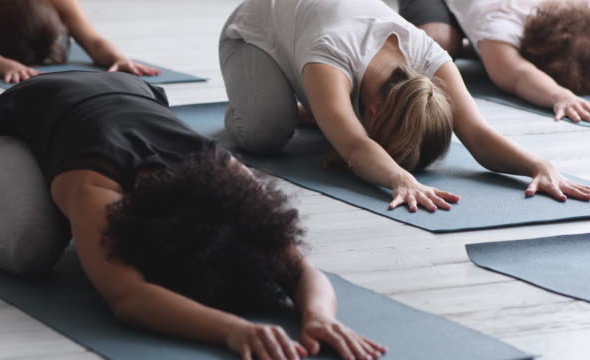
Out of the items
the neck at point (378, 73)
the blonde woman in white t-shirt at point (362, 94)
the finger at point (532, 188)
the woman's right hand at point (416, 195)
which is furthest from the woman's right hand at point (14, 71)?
the finger at point (532, 188)

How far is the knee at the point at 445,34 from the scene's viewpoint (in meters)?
4.21

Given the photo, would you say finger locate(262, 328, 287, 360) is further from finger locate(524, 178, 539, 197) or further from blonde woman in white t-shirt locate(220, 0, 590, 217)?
finger locate(524, 178, 539, 197)

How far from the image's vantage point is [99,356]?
5.52ft

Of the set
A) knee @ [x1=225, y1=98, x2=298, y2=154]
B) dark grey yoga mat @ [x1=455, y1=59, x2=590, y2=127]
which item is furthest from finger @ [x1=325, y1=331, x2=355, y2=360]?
dark grey yoga mat @ [x1=455, y1=59, x2=590, y2=127]

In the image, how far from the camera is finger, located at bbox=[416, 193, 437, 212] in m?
2.52

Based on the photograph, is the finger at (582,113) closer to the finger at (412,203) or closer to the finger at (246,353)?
the finger at (412,203)

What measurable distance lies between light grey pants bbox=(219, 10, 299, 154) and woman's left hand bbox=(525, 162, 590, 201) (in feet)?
2.56

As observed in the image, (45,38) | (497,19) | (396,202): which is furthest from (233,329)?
(45,38)

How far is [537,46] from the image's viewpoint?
12.5ft

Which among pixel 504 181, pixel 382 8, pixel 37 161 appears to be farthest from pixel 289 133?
pixel 37 161

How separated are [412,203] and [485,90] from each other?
5.52ft

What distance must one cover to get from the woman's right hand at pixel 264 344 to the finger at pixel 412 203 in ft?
3.14

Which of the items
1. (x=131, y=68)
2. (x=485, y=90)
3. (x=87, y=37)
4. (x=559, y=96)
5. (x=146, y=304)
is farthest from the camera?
(x=87, y=37)

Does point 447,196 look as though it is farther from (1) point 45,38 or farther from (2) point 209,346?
(1) point 45,38
